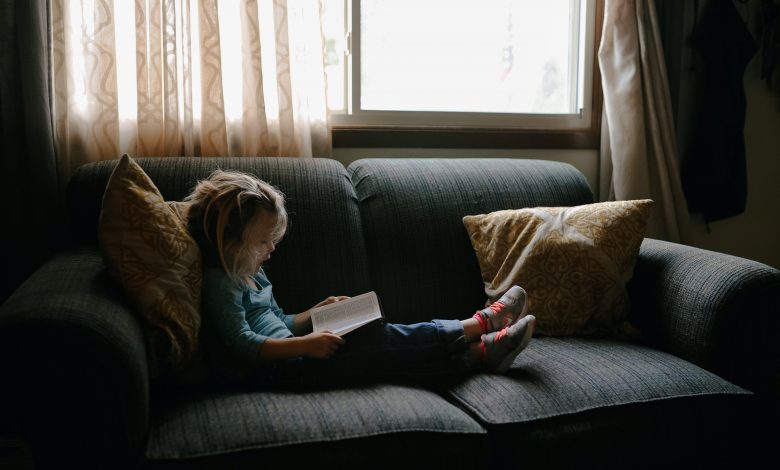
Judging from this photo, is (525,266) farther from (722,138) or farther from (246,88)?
(722,138)

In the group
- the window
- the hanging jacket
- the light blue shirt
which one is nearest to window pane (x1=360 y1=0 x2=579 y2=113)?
the window

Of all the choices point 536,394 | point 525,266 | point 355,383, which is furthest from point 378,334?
point 525,266

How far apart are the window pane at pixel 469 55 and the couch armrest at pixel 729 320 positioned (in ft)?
3.94

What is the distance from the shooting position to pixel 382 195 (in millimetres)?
2070

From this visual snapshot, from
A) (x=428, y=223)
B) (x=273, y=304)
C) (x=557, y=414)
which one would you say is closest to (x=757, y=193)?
(x=428, y=223)

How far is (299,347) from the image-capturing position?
1515mm

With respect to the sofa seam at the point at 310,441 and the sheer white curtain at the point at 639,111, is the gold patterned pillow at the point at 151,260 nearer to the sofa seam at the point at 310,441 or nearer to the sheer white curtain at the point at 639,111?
the sofa seam at the point at 310,441

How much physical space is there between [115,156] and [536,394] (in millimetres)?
1444

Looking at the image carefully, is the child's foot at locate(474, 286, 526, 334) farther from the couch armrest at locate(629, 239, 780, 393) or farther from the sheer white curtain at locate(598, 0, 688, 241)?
the sheer white curtain at locate(598, 0, 688, 241)

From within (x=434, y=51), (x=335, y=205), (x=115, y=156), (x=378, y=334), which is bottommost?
(x=378, y=334)

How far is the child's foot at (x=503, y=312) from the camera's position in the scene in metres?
1.75

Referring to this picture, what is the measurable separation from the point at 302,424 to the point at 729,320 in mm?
1037

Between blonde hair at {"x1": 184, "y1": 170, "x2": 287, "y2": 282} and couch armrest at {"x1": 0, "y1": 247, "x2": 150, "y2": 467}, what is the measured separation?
381 mm

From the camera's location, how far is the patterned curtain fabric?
204 cm
